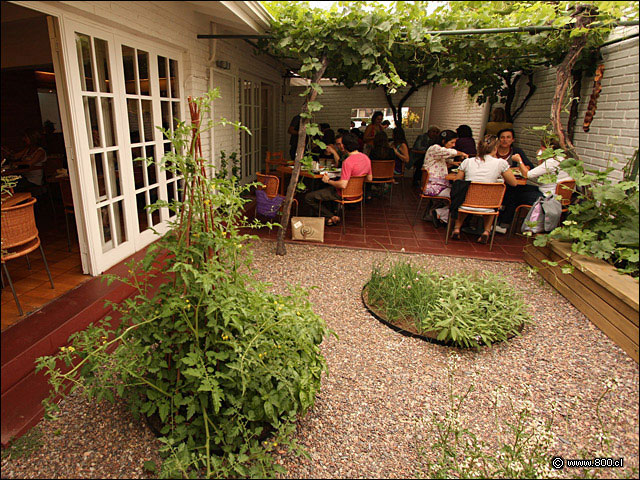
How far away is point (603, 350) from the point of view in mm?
1021

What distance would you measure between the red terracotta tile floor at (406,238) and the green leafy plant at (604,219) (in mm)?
3283

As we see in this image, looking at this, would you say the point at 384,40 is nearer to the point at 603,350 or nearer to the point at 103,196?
the point at 103,196

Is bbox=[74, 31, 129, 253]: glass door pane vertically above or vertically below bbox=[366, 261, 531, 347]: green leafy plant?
above

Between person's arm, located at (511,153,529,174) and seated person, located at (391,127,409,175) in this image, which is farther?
seated person, located at (391,127,409,175)

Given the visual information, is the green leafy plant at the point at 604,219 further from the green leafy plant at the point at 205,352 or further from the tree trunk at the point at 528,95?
the tree trunk at the point at 528,95

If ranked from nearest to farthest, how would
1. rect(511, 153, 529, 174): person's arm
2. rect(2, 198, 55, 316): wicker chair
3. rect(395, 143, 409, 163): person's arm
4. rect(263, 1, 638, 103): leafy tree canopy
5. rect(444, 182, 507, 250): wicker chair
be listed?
rect(2, 198, 55, 316): wicker chair < rect(263, 1, 638, 103): leafy tree canopy < rect(511, 153, 529, 174): person's arm < rect(444, 182, 507, 250): wicker chair < rect(395, 143, 409, 163): person's arm

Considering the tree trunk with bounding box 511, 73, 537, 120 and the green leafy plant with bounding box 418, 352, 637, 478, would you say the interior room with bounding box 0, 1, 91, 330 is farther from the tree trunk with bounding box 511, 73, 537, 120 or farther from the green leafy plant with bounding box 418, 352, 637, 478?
the tree trunk with bounding box 511, 73, 537, 120

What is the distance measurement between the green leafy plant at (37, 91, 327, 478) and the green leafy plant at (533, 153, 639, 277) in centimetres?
121

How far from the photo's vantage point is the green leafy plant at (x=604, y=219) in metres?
0.85

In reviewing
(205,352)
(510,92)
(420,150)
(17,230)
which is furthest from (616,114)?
A: (420,150)

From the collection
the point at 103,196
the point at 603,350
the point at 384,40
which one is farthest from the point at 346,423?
the point at 384,40

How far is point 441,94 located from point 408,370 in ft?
31.0

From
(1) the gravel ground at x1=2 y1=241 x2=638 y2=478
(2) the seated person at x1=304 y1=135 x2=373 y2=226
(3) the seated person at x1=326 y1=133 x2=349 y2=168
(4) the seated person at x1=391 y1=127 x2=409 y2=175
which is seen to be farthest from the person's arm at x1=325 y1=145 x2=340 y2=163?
(1) the gravel ground at x1=2 y1=241 x2=638 y2=478

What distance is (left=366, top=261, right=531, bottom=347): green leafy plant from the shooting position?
2639 millimetres
